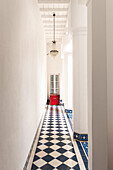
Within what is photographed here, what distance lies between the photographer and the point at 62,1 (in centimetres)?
660

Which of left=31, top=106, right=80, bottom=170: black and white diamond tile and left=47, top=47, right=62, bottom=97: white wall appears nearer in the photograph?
left=31, top=106, right=80, bottom=170: black and white diamond tile

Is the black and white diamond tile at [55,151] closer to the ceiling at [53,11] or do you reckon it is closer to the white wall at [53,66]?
the ceiling at [53,11]

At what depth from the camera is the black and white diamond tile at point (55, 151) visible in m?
3.62

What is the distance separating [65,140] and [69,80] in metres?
5.18

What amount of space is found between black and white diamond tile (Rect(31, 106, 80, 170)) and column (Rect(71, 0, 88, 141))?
2.02ft

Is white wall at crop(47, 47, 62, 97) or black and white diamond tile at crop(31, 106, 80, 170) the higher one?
white wall at crop(47, 47, 62, 97)

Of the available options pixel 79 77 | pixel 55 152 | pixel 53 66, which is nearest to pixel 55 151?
pixel 55 152
